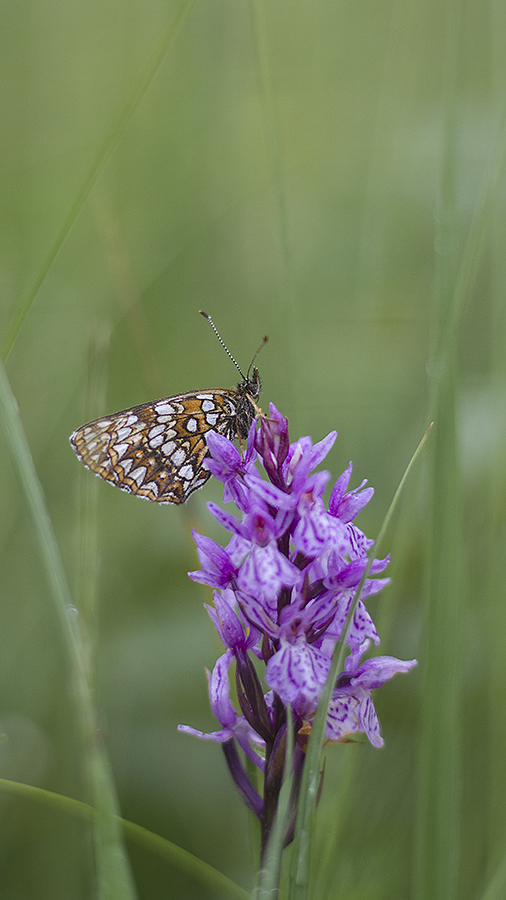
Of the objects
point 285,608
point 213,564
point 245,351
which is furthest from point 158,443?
point 245,351

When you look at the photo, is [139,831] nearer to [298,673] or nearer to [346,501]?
[298,673]

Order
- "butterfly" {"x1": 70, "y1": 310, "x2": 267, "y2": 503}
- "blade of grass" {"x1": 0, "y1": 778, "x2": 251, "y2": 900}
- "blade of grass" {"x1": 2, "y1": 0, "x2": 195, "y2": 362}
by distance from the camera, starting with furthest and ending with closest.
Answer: "butterfly" {"x1": 70, "y1": 310, "x2": 267, "y2": 503} < "blade of grass" {"x1": 2, "y1": 0, "x2": 195, "y2": 362} < "blade of grass" {"x1": 0, "y1": 778, "x2": 251, "y2": 900}

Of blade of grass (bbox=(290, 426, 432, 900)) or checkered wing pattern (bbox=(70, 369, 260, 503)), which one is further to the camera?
checkered wing pattern (bbox=(70, 369, 260, 503))

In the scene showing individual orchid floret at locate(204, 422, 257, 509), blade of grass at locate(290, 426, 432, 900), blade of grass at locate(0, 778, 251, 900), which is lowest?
blade of grass at locate(0, 778, 251, 900)

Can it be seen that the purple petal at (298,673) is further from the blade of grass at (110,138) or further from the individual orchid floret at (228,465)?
the blade of grass at (110,138)

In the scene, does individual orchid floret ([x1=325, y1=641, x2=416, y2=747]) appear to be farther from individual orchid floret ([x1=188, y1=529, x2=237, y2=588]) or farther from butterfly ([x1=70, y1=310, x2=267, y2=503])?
butterfly ([x1=70, y1=310, x2=267, y2=503])

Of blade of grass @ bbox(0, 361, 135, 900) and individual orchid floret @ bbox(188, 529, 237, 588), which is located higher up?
individual orchid floret @ bbox(188, 529, 237, 588)

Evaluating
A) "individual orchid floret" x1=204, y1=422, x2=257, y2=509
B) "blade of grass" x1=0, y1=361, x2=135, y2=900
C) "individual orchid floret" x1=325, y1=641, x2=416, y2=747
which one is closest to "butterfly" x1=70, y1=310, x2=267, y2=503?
"individual orchid floret" x1=204, y1=422, x2=257, y2=509
